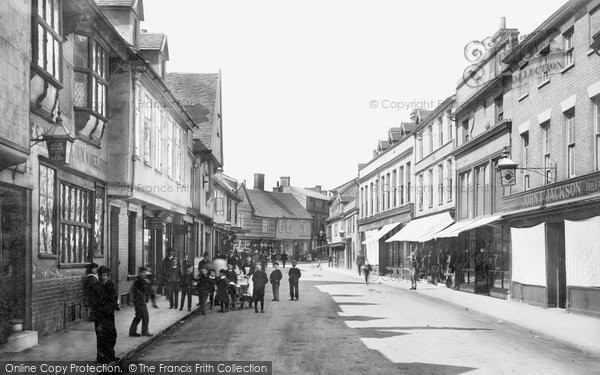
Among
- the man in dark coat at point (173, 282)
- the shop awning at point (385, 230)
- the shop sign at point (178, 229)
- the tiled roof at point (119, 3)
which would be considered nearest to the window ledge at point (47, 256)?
the man in dark coat at point (173, 282)

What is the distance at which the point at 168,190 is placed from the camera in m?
24.7

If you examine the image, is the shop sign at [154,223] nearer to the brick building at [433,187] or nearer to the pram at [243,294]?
the pram at [243,294]

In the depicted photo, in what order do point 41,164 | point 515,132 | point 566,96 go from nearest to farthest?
point 41,164, point 566,96, point 515,132

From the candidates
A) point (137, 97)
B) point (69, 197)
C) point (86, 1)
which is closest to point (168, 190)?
point (137, 97)

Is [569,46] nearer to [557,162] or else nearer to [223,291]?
[557,162]

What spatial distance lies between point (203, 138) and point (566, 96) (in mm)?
21157

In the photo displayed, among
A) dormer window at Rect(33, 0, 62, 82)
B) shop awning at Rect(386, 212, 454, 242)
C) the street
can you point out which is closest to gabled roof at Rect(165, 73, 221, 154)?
shop awning at Rect(386, 212, 454, 242)

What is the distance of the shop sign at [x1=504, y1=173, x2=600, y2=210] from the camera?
57.4ft

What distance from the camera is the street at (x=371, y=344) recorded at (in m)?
10.5

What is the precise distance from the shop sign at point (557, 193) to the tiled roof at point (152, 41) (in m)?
13.1

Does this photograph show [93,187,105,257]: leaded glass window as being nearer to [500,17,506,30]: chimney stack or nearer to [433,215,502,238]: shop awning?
[433,215,502,238]: shop awning

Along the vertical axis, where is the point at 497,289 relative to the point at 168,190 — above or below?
below

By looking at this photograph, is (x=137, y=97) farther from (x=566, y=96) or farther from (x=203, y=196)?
(x=203, y=196)

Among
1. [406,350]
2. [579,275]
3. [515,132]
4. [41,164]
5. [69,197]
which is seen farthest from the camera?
[515,132]
